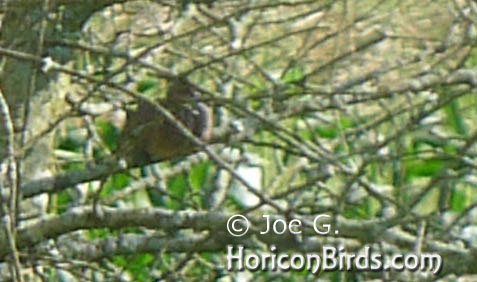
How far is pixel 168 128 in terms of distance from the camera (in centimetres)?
261

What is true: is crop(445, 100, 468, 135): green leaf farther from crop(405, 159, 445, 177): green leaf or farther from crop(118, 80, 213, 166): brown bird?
crop(118, 80, 213, 166): brown bird

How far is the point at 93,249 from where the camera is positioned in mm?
2523

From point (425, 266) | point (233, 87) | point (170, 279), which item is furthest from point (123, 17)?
point (425, 266)

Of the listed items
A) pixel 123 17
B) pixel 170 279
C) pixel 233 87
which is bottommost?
pixel 170 279

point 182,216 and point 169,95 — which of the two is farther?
point 169,95

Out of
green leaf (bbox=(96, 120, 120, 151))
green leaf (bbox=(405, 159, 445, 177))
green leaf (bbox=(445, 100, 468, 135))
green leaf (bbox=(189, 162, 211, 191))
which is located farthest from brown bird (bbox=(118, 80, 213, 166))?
green leaf (bbox=(405, 159, 445, 177))

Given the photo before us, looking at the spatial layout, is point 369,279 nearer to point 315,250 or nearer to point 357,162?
point 315,250

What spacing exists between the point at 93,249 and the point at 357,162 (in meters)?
1.20

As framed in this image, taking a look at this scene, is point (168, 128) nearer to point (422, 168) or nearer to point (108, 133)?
point (108, 133)

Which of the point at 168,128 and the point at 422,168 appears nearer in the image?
the point at 168,128

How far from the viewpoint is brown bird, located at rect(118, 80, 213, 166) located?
2.60m

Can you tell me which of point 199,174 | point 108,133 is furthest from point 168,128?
point 108,133

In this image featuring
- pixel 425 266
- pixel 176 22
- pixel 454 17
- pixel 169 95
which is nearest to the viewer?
pixel 425 266

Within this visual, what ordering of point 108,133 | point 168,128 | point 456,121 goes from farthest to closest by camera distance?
point 108,133 < point 456,121 < point 168,128
